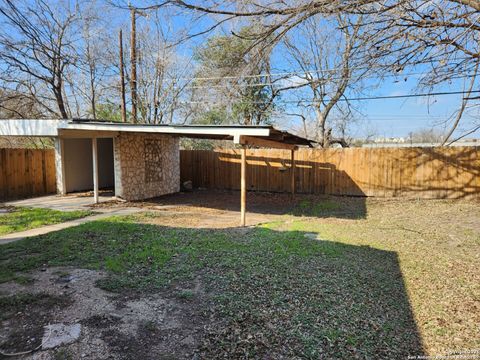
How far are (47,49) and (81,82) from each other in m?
4.09

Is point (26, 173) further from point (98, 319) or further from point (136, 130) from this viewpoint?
point (98, 319)

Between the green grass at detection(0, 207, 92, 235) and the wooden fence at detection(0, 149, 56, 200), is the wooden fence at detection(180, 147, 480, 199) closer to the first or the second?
the wooden fence at detection(0, 149, 56, 200)

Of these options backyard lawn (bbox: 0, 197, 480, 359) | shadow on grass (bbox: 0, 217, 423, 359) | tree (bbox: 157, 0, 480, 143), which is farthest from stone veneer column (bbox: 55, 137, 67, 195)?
tree (bbox: 157, 0, 480, 143)

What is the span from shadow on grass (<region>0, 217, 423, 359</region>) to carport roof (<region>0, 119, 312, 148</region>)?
2073mm

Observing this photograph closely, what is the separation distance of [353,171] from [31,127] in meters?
10.6

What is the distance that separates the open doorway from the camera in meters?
11.3

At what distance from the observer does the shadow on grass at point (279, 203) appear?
28.7 feet

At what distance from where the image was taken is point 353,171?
11430 mm

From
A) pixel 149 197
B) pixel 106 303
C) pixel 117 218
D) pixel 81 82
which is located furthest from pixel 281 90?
pixel 106 303

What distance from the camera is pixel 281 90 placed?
16656mm

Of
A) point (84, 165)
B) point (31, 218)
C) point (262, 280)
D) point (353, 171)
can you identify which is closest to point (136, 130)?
point (31, 218)

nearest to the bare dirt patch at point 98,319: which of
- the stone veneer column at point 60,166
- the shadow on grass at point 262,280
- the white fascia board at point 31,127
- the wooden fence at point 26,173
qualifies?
the shadow on grass at point 262,280

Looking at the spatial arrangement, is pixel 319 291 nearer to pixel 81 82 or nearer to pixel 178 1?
pixel 178 1

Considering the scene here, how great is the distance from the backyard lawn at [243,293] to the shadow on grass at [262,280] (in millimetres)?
15
